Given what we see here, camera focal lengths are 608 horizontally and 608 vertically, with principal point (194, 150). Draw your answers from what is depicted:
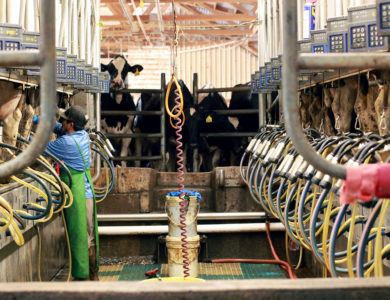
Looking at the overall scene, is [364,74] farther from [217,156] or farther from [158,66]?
[158,66]

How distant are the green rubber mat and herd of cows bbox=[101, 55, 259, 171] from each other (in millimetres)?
3298

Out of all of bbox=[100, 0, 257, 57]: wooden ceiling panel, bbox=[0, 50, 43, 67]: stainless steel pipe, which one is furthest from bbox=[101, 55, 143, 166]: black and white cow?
bbox=[0, 50, 43, 67]: stainless steel pipe

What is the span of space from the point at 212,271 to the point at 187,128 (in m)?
3.90

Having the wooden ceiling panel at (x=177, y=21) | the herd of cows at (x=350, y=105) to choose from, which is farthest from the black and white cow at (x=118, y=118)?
the herd of cows at (x=350, y=105)

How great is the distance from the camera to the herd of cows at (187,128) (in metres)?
9.80

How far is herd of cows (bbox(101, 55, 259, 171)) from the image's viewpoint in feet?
32.1

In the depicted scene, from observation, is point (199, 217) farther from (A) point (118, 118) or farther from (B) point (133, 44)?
(B) point (133, 44)

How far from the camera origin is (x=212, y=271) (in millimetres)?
6305

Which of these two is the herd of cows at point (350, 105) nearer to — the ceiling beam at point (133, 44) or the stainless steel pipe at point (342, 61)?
the stainless steel pipe at point (342, 61)

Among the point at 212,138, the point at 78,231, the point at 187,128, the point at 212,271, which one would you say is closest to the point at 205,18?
the point at 212,138

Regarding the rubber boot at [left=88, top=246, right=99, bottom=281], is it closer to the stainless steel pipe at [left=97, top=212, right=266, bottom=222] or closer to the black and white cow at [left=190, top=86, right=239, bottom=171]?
the stainless steel pipe at [left=97, top=212, right=266, bottom=222]

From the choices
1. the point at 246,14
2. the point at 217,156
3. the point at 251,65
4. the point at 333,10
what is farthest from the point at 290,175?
the point at 251,65

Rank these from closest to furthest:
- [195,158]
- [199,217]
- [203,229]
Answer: [203,229], [199,217], [195,158]

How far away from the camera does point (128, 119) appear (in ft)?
33.4
